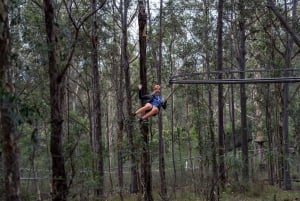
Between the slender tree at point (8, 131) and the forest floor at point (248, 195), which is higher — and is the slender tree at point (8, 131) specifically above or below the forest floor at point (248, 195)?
above

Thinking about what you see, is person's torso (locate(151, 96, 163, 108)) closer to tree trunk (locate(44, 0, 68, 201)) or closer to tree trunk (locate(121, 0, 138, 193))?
tree trunk (locate(121, 0, 138, 193))

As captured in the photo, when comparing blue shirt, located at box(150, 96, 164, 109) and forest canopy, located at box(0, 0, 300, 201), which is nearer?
forest canopy, located at box(0, 0, 300, 201)

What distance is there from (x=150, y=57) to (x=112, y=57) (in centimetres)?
138

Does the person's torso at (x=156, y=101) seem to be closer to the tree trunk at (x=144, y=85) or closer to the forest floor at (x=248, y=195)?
the tree trunk at (x=144, y=85)

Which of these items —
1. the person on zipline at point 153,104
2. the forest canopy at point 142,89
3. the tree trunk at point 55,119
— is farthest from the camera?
the person on zipline at point 153,104

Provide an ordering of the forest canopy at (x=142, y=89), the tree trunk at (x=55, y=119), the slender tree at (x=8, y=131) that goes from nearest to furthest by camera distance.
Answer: the slender tree at (x=8, y=131) → the tree trunk at (x=55, y=119) → the forest canopy at (x=142, y=89)

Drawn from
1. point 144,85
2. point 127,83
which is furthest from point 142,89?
point 127,83

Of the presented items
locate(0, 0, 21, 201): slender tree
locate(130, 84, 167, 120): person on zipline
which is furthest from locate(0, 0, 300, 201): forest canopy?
locate(130, 84, 167, 120): person on zipline

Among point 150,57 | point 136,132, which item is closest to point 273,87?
point 150,57

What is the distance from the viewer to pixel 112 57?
16688mm

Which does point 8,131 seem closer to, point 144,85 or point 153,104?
point 153,104

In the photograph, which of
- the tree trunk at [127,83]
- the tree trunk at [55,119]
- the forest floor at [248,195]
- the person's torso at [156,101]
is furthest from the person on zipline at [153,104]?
the forest floor at [248,195]

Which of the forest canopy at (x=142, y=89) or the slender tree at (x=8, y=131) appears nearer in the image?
the slender tree at (x=8, y=131)

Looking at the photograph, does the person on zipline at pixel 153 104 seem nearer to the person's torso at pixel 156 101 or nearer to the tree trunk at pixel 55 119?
the person's torso at pixel 156 101
